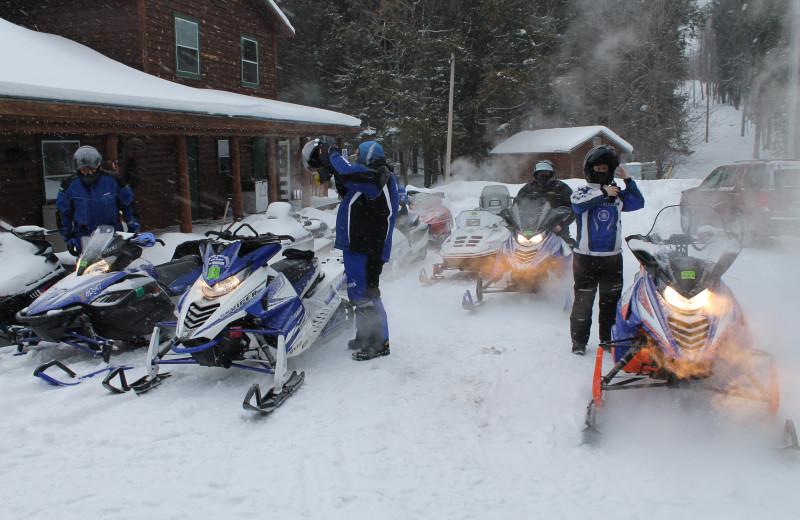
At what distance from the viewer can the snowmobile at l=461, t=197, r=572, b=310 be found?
6.23m

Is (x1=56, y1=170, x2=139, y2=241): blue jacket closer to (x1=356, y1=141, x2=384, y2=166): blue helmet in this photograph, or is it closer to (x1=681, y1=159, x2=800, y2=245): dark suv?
(x1=356, y1=141, x2=384, y2=166): blue helmet

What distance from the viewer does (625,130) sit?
33750mm

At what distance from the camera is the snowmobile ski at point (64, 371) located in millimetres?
4062

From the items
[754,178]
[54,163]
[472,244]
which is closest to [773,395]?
[472,244]

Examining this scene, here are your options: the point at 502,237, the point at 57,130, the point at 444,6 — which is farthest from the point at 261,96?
the point at 444,6

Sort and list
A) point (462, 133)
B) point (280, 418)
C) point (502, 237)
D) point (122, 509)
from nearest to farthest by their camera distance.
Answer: point (122, 509) → point (280, 418) → point (502, 237) → point (462, 133)

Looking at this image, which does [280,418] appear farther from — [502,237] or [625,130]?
[625,130]

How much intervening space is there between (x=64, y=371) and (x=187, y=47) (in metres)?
11.4

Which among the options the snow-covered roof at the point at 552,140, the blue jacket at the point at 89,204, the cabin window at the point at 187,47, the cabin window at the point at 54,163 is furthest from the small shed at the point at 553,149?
the blue jacket at the point at 89,204

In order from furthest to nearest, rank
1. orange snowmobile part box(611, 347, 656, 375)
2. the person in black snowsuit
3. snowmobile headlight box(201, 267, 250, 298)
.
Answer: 1. the person in black snowsuit
2. snowmobile headlight box(201, 267, 250, 298)
3. orange snowmobile part box(611, 347, 656, 375)

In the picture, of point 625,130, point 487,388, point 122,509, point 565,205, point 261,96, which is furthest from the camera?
point 625,130

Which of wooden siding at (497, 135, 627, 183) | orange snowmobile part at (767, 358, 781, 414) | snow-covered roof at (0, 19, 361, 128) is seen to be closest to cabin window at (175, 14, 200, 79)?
snow-covered roof at (0, 19, 361, 128)

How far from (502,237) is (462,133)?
20407 millimetres

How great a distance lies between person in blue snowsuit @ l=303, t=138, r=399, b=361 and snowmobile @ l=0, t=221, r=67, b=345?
8.46 ft
